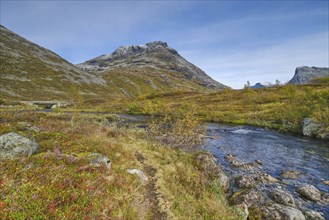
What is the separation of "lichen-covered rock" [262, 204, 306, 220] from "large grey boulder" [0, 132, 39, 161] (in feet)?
36.7

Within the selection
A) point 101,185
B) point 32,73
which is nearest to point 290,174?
point 101,185

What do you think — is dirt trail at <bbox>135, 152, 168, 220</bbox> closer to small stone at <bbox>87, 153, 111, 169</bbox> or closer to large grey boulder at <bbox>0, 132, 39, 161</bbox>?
small stone at <bbox>87, 153, 111, 169</bbox>

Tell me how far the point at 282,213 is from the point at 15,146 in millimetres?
12419

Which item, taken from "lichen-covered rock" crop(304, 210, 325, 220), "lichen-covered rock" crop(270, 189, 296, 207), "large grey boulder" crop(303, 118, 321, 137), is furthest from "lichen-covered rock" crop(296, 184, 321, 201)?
"large grey boulder" crop(303, 118, 321, 137)

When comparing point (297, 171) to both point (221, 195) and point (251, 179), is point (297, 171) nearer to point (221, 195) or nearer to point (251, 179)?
point (251, 179)

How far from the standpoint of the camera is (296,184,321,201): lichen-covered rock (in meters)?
12.6

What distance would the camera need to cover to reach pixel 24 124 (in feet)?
44.0

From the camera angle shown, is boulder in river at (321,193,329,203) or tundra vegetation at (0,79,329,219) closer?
tundra vegetation at (0,79,329,219)

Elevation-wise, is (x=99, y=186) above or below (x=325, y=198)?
above

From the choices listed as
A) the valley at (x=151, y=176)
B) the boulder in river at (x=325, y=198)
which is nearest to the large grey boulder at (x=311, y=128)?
the valley at (x=151, y=176)

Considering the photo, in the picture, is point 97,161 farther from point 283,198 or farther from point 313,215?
point 313,215

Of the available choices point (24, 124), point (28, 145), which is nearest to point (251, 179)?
point (28, 145)

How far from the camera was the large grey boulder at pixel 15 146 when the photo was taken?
9.07 metres

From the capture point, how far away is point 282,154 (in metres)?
22.3
